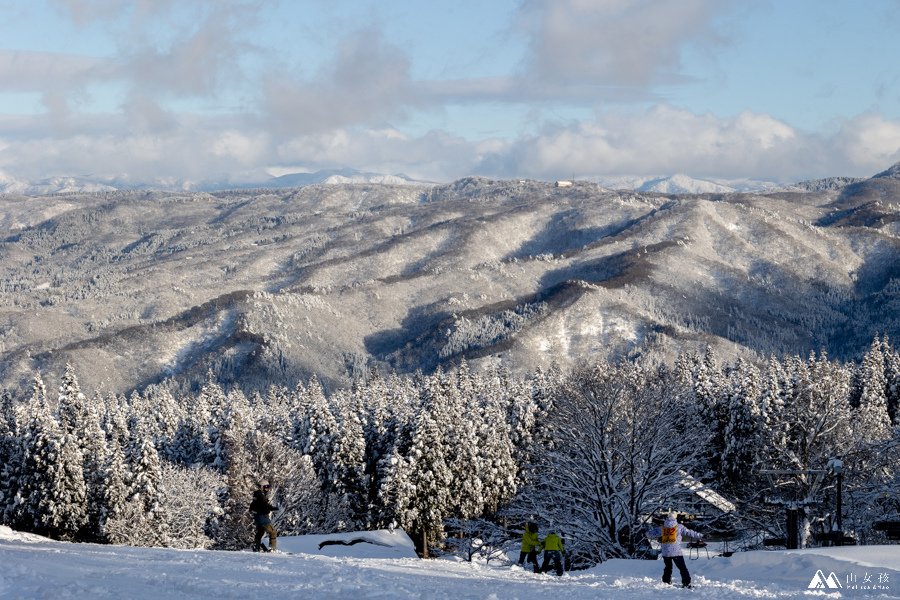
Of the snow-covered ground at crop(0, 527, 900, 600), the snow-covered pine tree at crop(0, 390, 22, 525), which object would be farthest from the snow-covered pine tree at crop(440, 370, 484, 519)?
Answer: the snow-covered ground at crop(0, 527, 900, 600)

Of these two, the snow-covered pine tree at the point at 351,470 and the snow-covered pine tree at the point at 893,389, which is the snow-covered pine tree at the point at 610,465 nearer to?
the snow-covered pine tree at the point at 351,470

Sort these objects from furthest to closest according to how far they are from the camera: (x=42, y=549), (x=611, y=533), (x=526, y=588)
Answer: (x=611, y=533) < (x=42, y=549) < (x=526, y=588)

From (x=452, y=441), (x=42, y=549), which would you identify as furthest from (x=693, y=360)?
(x=42, y=549)

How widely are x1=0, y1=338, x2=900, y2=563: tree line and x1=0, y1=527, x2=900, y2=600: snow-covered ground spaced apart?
7.58 metres

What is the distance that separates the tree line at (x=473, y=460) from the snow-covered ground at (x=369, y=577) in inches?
298

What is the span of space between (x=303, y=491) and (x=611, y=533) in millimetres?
25456

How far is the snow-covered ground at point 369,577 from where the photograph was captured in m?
17.3

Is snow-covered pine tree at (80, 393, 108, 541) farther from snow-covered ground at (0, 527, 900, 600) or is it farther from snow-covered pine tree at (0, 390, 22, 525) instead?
snow-covered ground at (0, 527, 900, 600)

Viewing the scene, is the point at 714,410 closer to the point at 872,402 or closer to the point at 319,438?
the point at 872,402

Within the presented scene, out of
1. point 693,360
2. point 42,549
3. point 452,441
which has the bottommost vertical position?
point 42,549

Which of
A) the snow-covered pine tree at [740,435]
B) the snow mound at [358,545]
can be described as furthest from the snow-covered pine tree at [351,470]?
the snow-covered pine tree at [740,435]

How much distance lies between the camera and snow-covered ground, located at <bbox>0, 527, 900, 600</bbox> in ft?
56.9

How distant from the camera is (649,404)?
38656mm

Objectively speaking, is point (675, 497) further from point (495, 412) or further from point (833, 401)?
point (495, 412)
